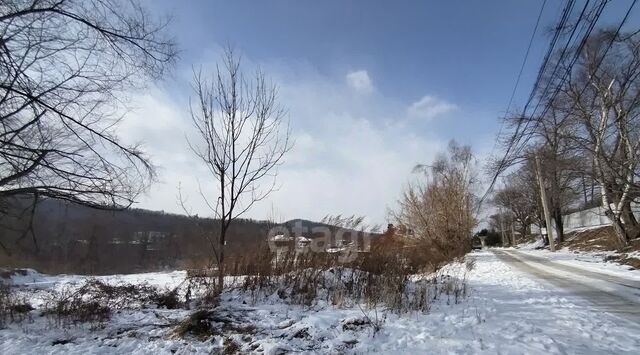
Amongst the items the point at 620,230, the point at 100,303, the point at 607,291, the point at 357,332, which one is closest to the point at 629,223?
the point at 620,230

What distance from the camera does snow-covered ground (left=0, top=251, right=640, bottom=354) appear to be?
177 inches

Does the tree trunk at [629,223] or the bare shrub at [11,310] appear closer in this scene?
the bare shrub at [11,310]

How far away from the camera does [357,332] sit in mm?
5207

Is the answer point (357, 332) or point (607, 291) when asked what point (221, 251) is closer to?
point (357, 332)

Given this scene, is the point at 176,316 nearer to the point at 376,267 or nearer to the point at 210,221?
the point at 210,221

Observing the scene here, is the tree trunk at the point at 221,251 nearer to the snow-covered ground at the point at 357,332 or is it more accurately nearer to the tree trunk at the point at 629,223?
the snow-covered ground at the point at 357,332

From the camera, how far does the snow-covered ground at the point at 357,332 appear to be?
14.7 ft

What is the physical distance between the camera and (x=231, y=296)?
7.63 m

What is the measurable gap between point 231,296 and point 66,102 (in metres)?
4.30

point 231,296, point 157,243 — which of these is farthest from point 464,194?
point 157,243

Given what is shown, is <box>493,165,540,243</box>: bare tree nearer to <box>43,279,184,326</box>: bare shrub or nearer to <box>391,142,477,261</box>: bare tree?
<box>391,142,477,261</box>: bare tree

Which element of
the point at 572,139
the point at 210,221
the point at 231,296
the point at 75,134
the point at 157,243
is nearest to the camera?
the point at 75,134

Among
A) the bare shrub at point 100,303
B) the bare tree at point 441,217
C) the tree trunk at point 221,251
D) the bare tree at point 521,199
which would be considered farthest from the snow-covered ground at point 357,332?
the bare tree at point 521,199

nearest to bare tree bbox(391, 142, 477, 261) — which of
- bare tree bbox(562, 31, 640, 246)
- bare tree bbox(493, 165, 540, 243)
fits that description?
bare tree bbox(562, 31, 640, 246)
